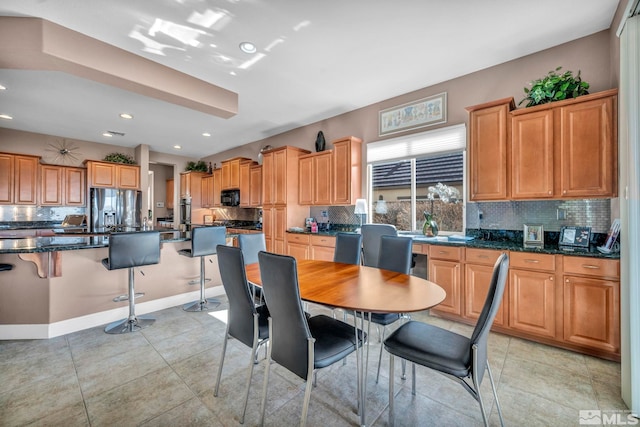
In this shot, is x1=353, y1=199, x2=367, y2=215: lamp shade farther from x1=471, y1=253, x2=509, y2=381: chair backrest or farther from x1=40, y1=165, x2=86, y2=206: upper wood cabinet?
x1=40, y1=165, x2=86, y2=206: upper wood cabinet

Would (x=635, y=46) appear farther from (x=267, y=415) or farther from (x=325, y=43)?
(x=267, y=415)

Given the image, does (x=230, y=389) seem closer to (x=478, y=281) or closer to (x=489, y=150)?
(x=478, y=281)

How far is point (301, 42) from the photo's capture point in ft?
8.70

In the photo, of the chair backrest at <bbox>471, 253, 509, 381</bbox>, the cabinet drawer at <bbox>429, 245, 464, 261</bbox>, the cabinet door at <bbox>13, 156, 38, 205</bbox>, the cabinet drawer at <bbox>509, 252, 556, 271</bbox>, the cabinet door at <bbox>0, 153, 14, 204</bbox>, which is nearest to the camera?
the chair backrest at <bbox>471, 253, 509, 381</bbox>

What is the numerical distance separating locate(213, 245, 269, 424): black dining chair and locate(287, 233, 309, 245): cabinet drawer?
2628 mm

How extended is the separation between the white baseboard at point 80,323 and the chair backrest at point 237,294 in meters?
2.08

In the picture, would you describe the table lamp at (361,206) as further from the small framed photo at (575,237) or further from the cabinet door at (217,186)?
the cabinet door at (217,186)

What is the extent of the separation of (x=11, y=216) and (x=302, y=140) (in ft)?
20.0

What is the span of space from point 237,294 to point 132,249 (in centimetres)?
168

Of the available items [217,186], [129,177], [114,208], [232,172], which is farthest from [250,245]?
[129,177]

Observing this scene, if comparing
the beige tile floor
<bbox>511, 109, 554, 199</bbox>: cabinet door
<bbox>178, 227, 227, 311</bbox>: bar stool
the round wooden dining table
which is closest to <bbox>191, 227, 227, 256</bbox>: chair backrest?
<bbox>178, 227, 227, 311</bbox>: bar stool

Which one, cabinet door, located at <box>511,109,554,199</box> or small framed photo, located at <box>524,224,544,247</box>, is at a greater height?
cabinet door, located at <box>511,109,554,199</box>

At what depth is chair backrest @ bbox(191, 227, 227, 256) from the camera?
3.19 metres

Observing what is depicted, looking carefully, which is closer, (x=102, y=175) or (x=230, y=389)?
(x=230, y=389)
